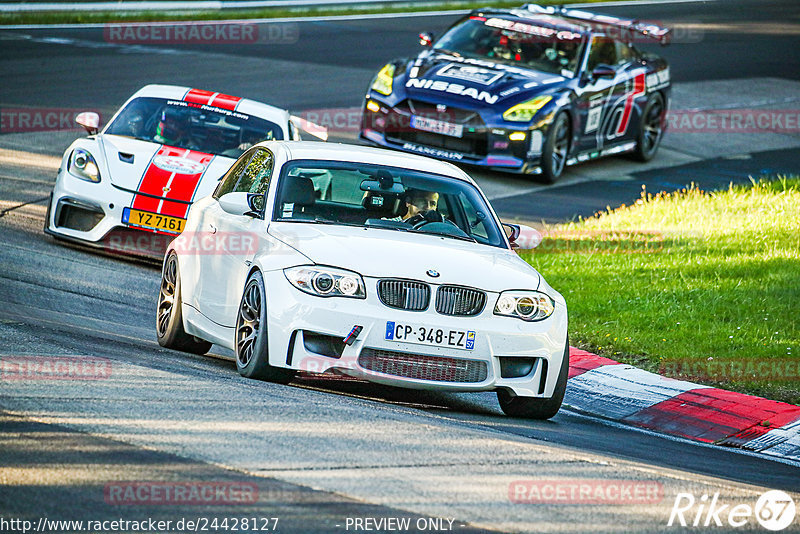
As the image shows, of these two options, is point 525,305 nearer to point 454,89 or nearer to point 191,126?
point 191,126

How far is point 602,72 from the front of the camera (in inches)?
658

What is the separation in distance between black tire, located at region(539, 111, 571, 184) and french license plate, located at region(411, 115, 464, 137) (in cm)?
111

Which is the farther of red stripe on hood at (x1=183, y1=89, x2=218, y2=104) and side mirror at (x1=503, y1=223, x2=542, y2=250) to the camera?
red stripe on hood at (x1=183, y1=89, x2=218, y2=104)

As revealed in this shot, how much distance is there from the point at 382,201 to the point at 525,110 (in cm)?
762

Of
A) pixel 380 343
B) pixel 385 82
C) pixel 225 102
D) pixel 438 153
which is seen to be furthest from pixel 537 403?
pixel 385 82

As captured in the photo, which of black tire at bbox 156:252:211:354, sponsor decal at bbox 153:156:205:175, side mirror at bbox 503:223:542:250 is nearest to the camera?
side mirror at bbox 503:223:542:250

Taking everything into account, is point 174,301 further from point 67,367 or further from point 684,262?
point 684,262

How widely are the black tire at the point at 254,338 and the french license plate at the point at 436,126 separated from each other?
821 cm

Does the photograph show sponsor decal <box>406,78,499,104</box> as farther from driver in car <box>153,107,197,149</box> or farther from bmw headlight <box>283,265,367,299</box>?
bmw headlight <box>283,265,367,299</box>

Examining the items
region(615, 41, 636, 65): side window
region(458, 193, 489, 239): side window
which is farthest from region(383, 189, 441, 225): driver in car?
region(615, 41, 636, 65): side window

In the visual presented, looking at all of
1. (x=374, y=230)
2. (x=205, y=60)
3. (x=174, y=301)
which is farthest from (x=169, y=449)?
(x=205, y=60)

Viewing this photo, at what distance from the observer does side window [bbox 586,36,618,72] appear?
56.0 ft

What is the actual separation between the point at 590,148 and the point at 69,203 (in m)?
7.87

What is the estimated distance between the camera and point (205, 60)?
22.6m
